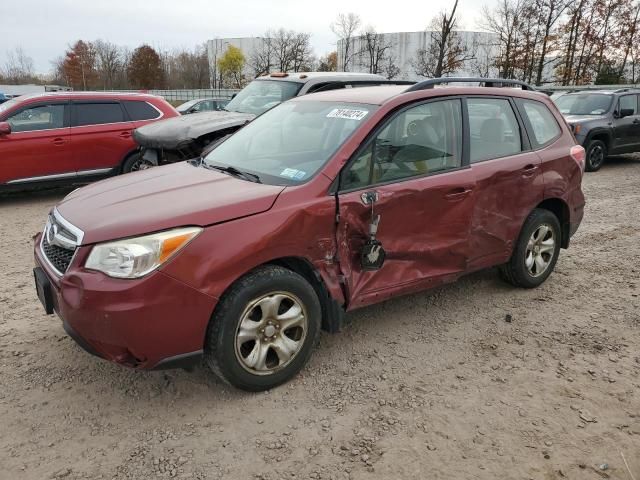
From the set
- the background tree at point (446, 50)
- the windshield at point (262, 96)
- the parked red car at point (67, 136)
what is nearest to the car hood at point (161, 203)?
the windshield at point (262, 96)

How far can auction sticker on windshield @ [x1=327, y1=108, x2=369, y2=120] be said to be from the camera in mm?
3521

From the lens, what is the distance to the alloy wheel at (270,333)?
116 inches

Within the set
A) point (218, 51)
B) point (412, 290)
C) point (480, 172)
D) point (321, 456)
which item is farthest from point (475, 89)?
point (218, 51)

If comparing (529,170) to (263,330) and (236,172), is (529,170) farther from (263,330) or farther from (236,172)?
(263,330)

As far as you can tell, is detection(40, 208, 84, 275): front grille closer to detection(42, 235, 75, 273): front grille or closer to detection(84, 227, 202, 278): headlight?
detection(42, 235, 75, 273): front grille

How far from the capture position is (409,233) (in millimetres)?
3566

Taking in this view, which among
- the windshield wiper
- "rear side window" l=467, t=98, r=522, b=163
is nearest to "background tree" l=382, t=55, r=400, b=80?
"rear side window" l=467, t=98, r=522, b=163

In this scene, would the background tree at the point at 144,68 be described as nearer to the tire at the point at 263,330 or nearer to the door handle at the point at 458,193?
the door handle at the point at 458,193

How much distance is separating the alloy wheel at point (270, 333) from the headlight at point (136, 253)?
53 cm

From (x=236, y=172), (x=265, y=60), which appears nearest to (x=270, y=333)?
(x=236, y=172)

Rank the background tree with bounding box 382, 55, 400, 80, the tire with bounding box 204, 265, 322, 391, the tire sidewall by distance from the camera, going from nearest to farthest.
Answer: the tire with bounding box 204, 265, 322, 391 < the tire sidewall < the background tree with bounding box 382, 55, 400, 80

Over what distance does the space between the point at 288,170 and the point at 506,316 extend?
2.13 metres

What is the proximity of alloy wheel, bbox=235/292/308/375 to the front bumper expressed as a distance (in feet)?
0.81

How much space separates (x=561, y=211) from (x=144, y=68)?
7589 centimetres
